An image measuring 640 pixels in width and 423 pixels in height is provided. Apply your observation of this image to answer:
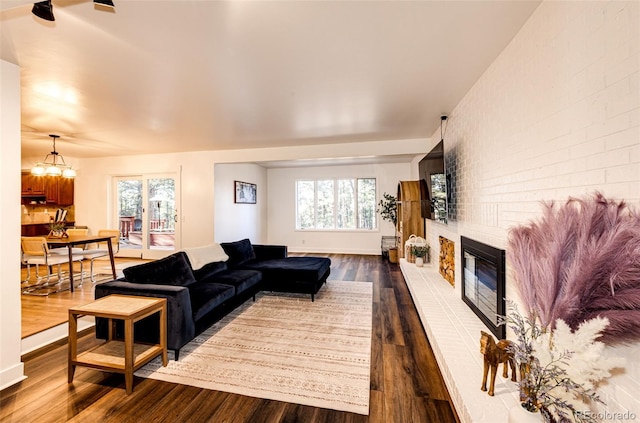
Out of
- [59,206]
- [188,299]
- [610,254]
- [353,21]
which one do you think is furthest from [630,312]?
[59,206]

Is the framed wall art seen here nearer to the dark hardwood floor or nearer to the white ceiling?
the white ceiling

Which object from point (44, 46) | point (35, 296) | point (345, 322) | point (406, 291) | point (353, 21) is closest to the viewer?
point (353, 21)

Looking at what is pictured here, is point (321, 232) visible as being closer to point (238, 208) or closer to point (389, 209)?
point (389, 209)

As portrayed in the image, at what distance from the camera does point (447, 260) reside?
3.65 m

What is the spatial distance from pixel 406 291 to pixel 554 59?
3.44 metres

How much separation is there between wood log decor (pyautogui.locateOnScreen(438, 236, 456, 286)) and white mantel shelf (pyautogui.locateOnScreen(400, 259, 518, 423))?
0.15 m

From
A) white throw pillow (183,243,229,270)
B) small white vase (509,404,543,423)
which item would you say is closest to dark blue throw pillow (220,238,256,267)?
white throw pillow (183,243,229,270)

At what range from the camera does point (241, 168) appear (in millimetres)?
6676

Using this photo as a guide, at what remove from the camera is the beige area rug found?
1.98 metres

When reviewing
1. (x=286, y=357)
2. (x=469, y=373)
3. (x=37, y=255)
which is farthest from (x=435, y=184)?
(x=37, y=255)

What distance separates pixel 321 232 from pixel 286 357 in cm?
538

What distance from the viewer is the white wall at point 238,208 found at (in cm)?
584

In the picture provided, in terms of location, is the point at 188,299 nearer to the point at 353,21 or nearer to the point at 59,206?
the point at 353,21

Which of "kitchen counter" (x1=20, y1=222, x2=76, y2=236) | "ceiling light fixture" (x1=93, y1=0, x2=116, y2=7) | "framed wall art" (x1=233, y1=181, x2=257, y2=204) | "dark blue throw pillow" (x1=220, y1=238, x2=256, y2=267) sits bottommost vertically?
"dark blue throw pillow" (x1=220, y1=238, x2=256, y2=267)
